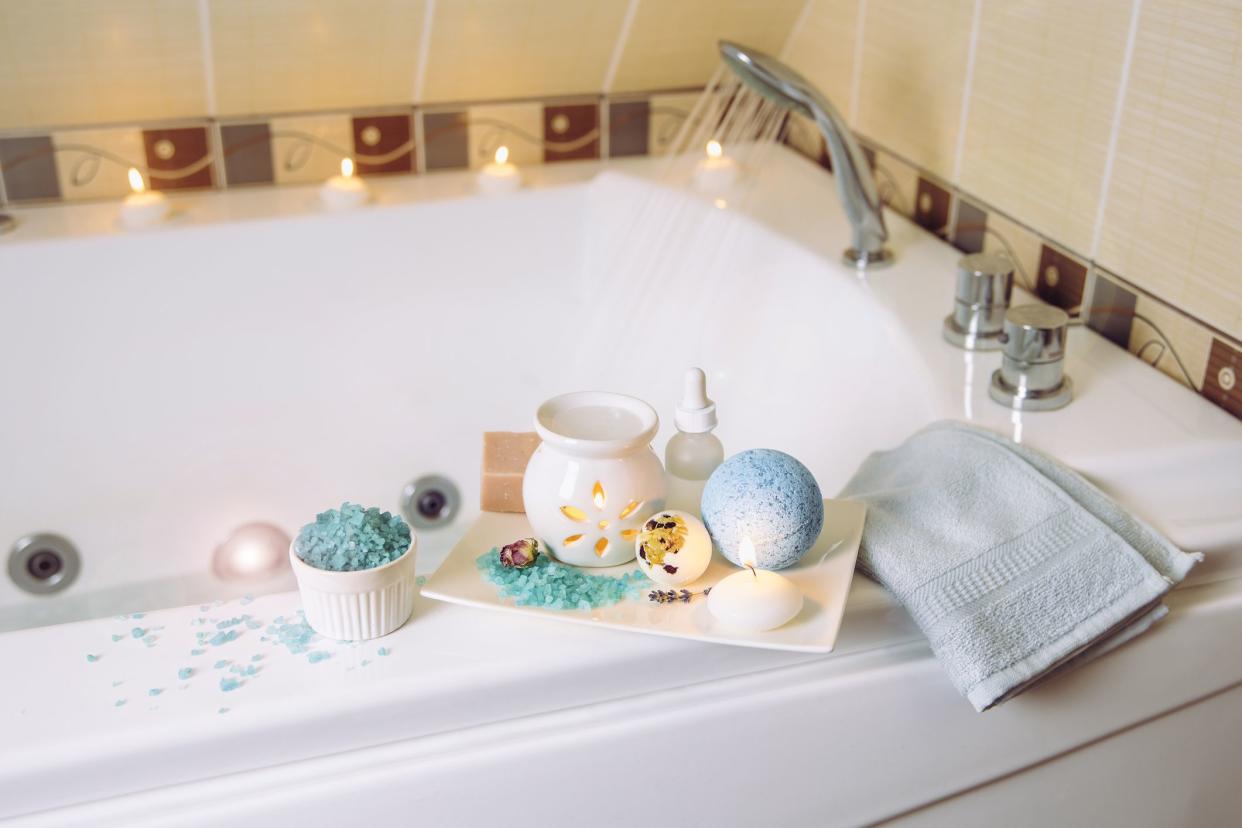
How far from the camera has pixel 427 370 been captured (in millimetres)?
1812

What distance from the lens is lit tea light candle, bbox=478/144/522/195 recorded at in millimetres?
1808

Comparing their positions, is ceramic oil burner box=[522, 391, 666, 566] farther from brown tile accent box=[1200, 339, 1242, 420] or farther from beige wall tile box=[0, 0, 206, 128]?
beige wall tile box=[0, 0, 206, 128]

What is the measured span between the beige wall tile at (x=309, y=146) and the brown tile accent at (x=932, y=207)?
2.68 ft

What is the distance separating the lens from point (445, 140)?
6.15ft

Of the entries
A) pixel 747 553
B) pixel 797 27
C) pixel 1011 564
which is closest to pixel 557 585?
pixel 747 553

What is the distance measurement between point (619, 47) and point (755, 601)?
3.88 feet

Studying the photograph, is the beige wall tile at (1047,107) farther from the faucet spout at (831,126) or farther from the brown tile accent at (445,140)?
the brown tile accent at (445,140)

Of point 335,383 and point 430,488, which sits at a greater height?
point 335,383

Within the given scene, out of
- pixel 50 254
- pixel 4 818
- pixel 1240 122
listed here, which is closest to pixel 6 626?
pixel 50 254

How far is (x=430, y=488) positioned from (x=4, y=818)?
1029 millimetres

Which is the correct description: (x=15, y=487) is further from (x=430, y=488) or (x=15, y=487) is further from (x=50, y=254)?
(x=430, y=488)

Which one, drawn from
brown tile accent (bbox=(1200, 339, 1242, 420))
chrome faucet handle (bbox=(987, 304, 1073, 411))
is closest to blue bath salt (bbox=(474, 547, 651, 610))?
chrome faucet handle (bbox=(987, 304, 1073, 411))

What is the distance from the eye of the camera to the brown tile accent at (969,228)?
1557mm

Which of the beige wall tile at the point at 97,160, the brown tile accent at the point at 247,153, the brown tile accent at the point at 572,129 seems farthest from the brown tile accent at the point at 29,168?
the brown tile accent at the point at 572,129
